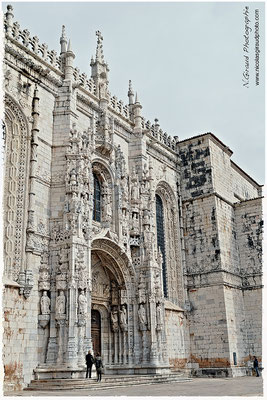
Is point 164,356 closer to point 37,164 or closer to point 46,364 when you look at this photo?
point 46,364

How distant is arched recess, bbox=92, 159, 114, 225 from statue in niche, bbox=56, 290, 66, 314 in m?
4.88

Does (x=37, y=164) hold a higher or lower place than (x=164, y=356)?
higher

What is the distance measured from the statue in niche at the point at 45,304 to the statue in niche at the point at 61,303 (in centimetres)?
37

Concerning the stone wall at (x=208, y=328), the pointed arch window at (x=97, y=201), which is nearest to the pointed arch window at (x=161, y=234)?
the stone wall at (x=208, y=328)

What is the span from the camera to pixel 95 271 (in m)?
19.4

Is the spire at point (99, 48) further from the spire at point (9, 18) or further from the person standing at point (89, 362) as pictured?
the person standing at point (89, 362)

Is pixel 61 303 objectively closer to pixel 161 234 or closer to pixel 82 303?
pixel 82 303

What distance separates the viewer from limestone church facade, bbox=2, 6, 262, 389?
15242mm

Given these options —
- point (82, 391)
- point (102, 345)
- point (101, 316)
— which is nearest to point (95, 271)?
point (101, 316)

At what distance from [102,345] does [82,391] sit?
6267mm

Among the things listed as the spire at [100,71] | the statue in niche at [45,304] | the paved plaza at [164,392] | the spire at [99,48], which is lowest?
the paved plaza at [164,392]

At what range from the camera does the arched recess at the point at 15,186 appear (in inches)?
595

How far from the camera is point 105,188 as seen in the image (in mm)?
20203

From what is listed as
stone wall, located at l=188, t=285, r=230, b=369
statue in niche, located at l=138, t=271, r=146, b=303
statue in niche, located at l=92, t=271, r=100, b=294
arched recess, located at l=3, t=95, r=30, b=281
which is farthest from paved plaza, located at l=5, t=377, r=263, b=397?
stone wall, located at l=188, t=285, r=230, b=369
